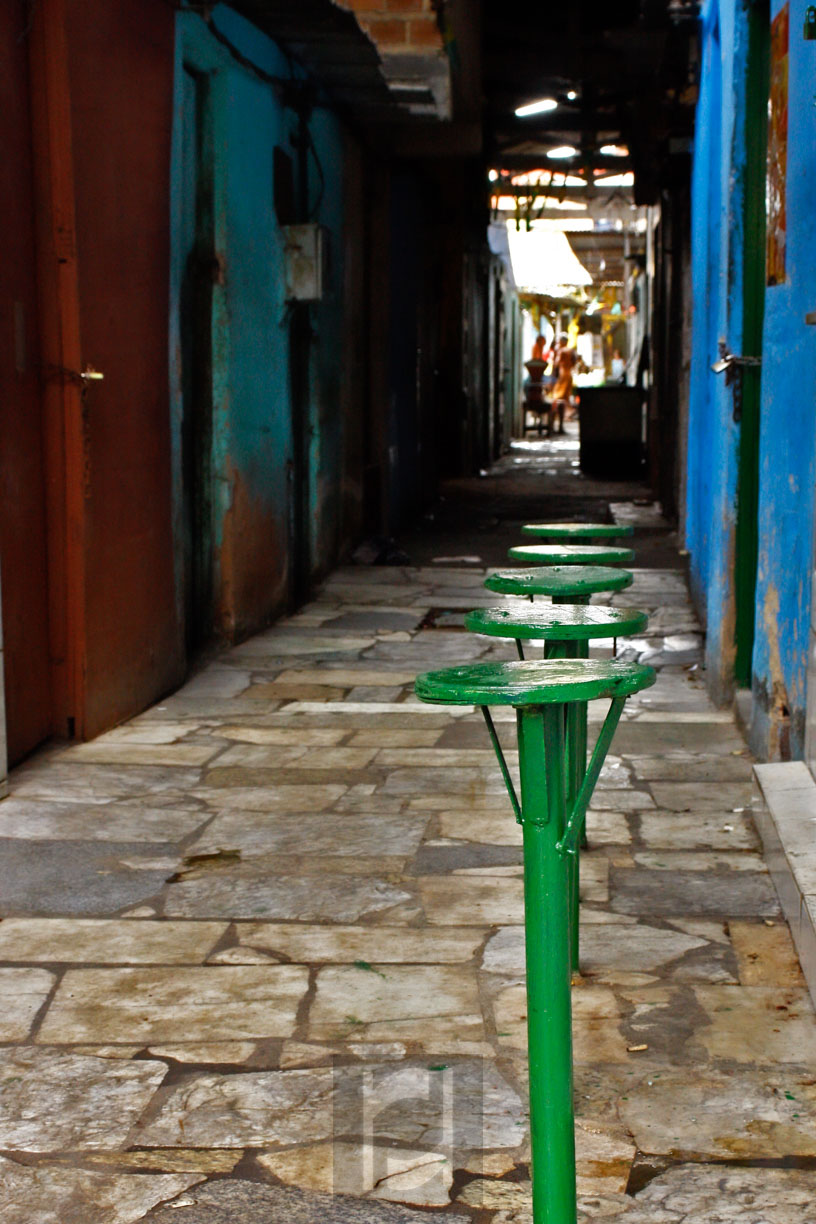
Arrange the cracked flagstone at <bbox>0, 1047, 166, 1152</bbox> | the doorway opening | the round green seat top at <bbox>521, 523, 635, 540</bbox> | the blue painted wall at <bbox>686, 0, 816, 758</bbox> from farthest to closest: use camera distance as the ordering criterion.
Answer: the doorway opening, the blue painted wall at <bbox>686, 0, 816, 758</bbox>, the round green seat top at <bbox>521, 523, 635, 540</bbox>, the cracked flagstone at <bbox>0, 1047, 166, 1152</bbox>

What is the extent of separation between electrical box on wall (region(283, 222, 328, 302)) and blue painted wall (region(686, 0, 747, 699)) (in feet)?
7.68

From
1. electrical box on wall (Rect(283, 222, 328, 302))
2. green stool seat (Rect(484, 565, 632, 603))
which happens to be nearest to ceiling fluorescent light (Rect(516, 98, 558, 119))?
electrical box on wall (Rect(283, 222, 328, 302))

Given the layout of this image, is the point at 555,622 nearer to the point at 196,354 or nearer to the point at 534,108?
the point at 196,354

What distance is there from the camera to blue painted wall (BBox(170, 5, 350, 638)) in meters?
7.02

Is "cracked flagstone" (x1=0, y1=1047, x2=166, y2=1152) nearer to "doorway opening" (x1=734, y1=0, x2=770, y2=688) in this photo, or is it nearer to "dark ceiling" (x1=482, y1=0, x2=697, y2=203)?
"doorway opening" (x1=734, y1=0, x2=770, y2=688)

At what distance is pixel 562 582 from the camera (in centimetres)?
334

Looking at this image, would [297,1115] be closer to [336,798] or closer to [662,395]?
[336,798]

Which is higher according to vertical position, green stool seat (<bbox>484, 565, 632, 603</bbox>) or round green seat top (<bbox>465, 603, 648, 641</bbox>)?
green stool seat (<bbox>484, 565, 632, 603</bbox>)

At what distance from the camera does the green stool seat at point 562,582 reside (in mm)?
3287

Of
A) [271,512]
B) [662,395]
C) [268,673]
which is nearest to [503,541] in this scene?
[662,395]

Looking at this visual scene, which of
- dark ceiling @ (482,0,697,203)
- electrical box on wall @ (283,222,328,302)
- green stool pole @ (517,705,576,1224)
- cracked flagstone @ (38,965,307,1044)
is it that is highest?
dark ceiling @ (482,0,697,203)

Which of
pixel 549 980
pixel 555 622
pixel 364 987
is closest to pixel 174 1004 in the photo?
pixel 364 987

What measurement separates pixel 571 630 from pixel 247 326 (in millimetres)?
5342

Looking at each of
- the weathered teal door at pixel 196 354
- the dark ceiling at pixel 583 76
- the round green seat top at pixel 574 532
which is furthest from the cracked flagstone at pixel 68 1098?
the dark ceiling at pixel 583 76
